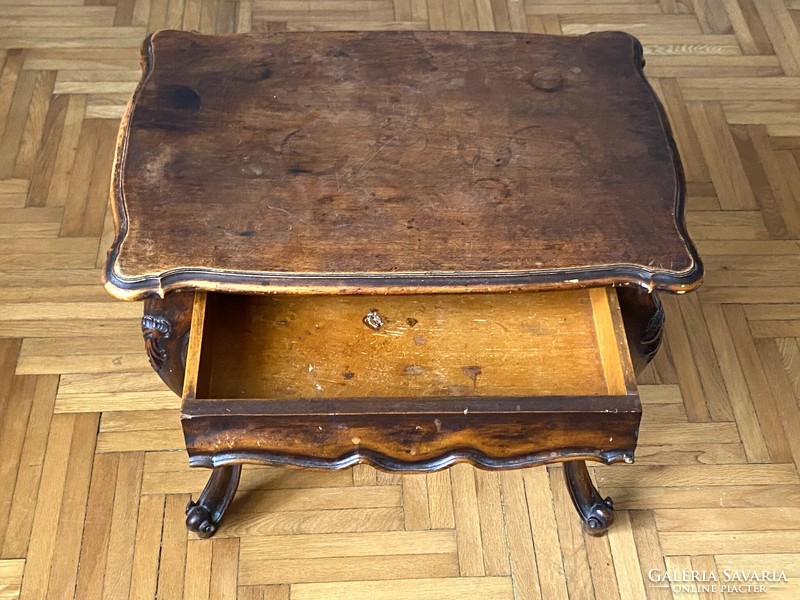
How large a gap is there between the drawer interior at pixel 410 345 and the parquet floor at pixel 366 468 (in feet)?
0.92

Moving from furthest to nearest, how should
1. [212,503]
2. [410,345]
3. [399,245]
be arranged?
1. [212,503]
2. [410,345]
3. [399,245]

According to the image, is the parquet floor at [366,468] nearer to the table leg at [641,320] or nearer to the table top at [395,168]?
the table leg at [641,320]

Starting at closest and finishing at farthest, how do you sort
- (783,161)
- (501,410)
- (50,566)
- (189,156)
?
(501,410), (189,156), (50,566), (783,161)

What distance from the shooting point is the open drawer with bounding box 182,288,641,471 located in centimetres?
94

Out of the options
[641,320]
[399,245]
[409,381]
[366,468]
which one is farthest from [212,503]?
[641,320]

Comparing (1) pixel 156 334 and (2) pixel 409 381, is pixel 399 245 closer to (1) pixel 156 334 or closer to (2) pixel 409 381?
(2) pixel 409 381

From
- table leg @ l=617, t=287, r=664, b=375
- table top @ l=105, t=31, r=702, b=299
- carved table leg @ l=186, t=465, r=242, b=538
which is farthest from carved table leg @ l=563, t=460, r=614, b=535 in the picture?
carved table leg @ l=186, t=465, r=242, b=538

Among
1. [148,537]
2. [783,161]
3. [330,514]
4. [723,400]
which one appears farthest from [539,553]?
[783,161]

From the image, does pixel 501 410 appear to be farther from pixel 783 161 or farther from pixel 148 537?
pixel 783 161

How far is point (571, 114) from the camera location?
1169 millimetres

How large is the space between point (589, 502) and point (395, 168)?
531 millimetres

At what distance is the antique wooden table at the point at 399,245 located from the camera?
97 cm

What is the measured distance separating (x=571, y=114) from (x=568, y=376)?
337 millimetres

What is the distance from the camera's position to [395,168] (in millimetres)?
1093
